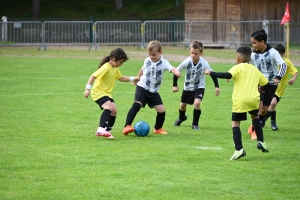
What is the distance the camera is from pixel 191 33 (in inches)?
1448

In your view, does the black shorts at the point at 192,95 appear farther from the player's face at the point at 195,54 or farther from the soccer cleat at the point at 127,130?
the soccer cleat at the point at 127,130

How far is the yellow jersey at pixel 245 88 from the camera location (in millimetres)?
9305

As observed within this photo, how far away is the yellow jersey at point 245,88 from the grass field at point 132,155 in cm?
73

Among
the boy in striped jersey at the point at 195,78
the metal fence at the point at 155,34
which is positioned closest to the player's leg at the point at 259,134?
the boy in striped jersey at the point at 195,78

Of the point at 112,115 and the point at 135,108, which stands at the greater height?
the point at 135,108

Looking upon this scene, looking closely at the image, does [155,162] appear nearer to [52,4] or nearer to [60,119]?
[60,119]

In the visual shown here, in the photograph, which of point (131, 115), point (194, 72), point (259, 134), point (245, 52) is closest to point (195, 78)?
point (194, 72)

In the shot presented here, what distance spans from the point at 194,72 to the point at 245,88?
→ 2765 millimetres

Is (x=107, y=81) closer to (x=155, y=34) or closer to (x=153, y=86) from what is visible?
(x=153, y=86)

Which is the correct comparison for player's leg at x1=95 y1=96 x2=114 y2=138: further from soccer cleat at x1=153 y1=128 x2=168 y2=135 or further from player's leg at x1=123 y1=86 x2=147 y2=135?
soccer cleat at x1=153 y1=128 x2=168 y2=135

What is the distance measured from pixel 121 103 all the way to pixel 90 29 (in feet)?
72.3

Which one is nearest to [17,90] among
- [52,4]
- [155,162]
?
[155,162]

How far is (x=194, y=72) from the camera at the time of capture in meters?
12.0

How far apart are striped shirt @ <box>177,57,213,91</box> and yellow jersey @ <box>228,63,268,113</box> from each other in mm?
2562
